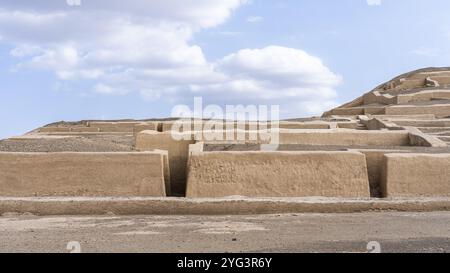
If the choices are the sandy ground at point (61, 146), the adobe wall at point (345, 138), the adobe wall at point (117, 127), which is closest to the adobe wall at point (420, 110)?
the adobe wall at point (117, 127)

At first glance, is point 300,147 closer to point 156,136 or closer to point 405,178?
point 405,178

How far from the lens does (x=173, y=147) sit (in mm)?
10617

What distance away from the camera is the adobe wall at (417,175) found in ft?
26.3

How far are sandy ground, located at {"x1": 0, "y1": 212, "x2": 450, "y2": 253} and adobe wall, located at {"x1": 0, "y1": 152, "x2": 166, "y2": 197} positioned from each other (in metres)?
1.04

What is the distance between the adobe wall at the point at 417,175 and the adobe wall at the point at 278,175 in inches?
13.6

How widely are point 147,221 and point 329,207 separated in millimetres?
2190

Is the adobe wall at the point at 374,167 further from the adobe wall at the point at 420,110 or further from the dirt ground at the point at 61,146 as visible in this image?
the adobe wall at the point at 420,110

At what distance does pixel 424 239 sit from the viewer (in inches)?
214

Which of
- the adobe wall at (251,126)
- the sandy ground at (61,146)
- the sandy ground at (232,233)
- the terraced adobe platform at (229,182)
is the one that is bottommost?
the sandy ground at (232,233)

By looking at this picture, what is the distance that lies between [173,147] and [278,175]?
2.94m

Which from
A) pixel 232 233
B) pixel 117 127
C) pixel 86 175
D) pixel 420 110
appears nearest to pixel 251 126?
pixel 86 175

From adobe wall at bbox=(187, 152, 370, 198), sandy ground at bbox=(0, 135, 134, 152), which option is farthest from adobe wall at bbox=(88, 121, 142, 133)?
adobe wall at bbox=(187, 152, 370, 198)
